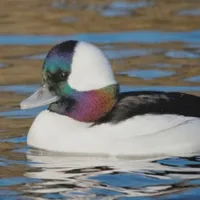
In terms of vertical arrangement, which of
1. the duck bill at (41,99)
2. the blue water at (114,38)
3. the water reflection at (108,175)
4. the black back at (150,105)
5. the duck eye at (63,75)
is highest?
the blue water at (114,38)

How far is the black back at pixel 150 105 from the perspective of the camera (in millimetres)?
10578

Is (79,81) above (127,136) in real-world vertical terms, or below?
above

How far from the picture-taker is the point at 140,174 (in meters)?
9.87

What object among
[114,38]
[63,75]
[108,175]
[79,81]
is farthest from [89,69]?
[114,38]

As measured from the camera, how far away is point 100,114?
35.3 feet

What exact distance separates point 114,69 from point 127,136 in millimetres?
4502

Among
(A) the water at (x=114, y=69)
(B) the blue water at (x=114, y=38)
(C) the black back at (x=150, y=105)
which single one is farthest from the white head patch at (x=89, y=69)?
(B) the blue water at (x=114, y=38)

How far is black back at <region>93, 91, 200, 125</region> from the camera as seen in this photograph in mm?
10578

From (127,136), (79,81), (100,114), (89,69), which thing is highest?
(89,69)

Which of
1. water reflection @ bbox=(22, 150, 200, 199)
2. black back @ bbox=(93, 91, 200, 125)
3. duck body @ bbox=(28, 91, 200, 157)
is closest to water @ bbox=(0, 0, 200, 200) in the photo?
water reflection @ bbox=(22, 150, 200, 199)

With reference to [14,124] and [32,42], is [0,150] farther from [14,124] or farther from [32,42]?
[32,42]

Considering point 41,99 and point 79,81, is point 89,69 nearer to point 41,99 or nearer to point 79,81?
point 79,81

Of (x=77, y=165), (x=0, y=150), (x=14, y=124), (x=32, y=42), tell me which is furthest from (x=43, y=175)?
(x=32, y=42)

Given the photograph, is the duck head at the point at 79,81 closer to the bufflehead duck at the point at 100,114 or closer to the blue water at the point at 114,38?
the bufflehead duck at the point at 100,114
